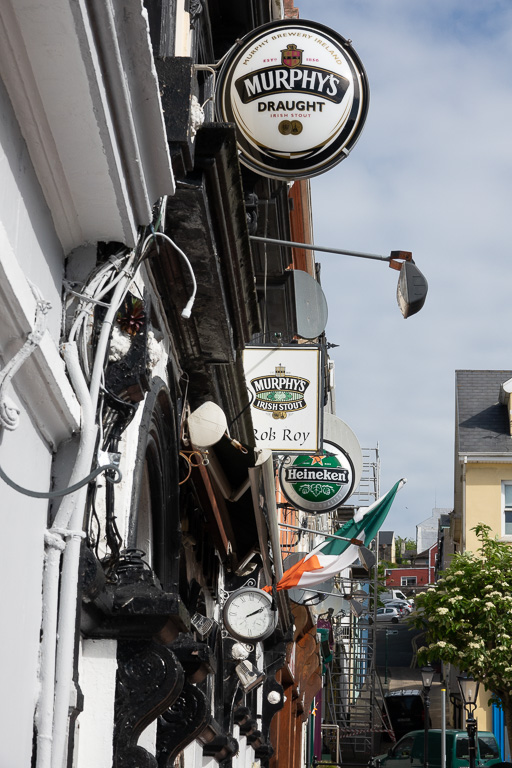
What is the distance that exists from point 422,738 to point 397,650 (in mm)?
28817

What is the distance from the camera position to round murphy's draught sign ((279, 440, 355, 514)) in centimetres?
1675

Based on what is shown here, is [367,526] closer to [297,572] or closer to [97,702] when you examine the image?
[297,572]

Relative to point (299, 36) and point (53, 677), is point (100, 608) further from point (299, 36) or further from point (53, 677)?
point (299, 36)

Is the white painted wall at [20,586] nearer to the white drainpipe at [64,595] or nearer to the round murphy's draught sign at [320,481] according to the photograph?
the white drainpipe at [64,595]

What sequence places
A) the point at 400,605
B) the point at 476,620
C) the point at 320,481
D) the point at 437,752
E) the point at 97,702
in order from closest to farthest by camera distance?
the point at 97,702 < the point at 320,481 < the point at 476,620 < the point at 437,752 < the point at 400,605

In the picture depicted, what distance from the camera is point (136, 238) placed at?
412cm

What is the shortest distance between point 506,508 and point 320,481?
2056cm

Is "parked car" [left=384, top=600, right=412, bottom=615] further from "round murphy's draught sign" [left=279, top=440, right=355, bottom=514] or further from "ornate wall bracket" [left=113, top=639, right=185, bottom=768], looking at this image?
"ornate wall bracket" [left=113, top=639, right=185, bottom=768]

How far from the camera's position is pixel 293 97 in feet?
26.9

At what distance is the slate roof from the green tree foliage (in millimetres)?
9514

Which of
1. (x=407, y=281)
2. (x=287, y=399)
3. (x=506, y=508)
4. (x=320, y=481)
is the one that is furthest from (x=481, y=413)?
(x=407, y=281)

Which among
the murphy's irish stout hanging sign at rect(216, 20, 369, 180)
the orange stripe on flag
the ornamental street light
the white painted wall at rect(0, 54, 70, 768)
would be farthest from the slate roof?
the white painted wall at rect(0, 54, 70, 768)

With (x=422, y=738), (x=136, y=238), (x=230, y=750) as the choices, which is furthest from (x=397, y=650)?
(x=136, y=238)

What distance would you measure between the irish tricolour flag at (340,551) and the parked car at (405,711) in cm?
2529
